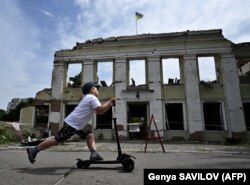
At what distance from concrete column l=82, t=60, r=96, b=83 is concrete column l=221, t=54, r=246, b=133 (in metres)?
9.80

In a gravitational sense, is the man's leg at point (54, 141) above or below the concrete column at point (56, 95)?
below

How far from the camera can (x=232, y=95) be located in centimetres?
1478

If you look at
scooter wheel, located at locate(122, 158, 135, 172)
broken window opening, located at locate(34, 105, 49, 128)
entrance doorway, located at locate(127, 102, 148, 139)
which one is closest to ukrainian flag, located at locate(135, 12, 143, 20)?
entrance doorway, located at locate(127, 102, 148, 139)

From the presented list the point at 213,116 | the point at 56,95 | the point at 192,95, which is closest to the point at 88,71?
the point at 56,95

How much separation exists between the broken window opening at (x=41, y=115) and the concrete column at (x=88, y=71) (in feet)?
12.5

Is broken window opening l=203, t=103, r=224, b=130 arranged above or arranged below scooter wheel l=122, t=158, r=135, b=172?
above

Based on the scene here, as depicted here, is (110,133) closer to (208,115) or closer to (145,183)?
(208,115)

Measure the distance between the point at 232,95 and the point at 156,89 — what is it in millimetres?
5276

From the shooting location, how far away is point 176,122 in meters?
15.0

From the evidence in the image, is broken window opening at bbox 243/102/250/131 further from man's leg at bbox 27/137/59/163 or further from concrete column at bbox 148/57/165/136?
man's leg at bbox 27/137/59/163

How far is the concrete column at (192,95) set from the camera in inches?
572

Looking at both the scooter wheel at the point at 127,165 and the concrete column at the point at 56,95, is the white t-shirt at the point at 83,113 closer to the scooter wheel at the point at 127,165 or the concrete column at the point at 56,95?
the scooter wheel at the point at 127,165

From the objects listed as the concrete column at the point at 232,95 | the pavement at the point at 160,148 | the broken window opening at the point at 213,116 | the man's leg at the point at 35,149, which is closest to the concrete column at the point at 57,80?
the pavement at the point at 160,148

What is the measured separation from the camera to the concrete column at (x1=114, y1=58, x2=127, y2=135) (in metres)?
15.3
